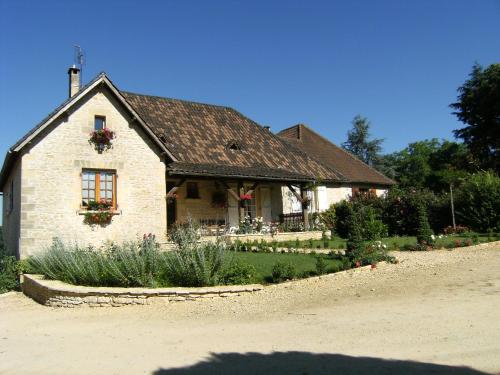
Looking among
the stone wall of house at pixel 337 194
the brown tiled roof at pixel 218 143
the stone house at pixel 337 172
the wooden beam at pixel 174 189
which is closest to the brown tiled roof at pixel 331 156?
the stone house at pixel 337 172

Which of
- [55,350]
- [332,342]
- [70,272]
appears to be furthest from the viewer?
[70,272]

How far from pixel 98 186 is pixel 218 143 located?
7.13 m

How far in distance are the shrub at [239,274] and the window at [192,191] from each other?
29.3 feet

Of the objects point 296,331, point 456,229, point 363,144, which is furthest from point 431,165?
point 296,331

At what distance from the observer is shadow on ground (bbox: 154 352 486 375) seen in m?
4.76

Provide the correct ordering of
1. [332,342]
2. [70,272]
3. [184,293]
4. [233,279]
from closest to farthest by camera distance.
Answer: [332,342] → [184,293] → [233,279] → [70,272]

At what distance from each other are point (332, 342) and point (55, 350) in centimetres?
388

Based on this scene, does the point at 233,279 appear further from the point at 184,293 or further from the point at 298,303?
the point at 298,303

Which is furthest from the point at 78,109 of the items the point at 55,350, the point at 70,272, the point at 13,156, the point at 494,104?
the point at 494,104

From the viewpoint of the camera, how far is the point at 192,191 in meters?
19.2

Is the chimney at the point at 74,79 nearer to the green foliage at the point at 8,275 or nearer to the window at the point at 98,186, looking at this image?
the window at the point at 98,186

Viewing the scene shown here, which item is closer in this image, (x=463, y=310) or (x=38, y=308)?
(x=463, y=310)

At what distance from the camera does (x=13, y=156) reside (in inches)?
581

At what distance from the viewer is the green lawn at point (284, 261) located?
34.0ft
